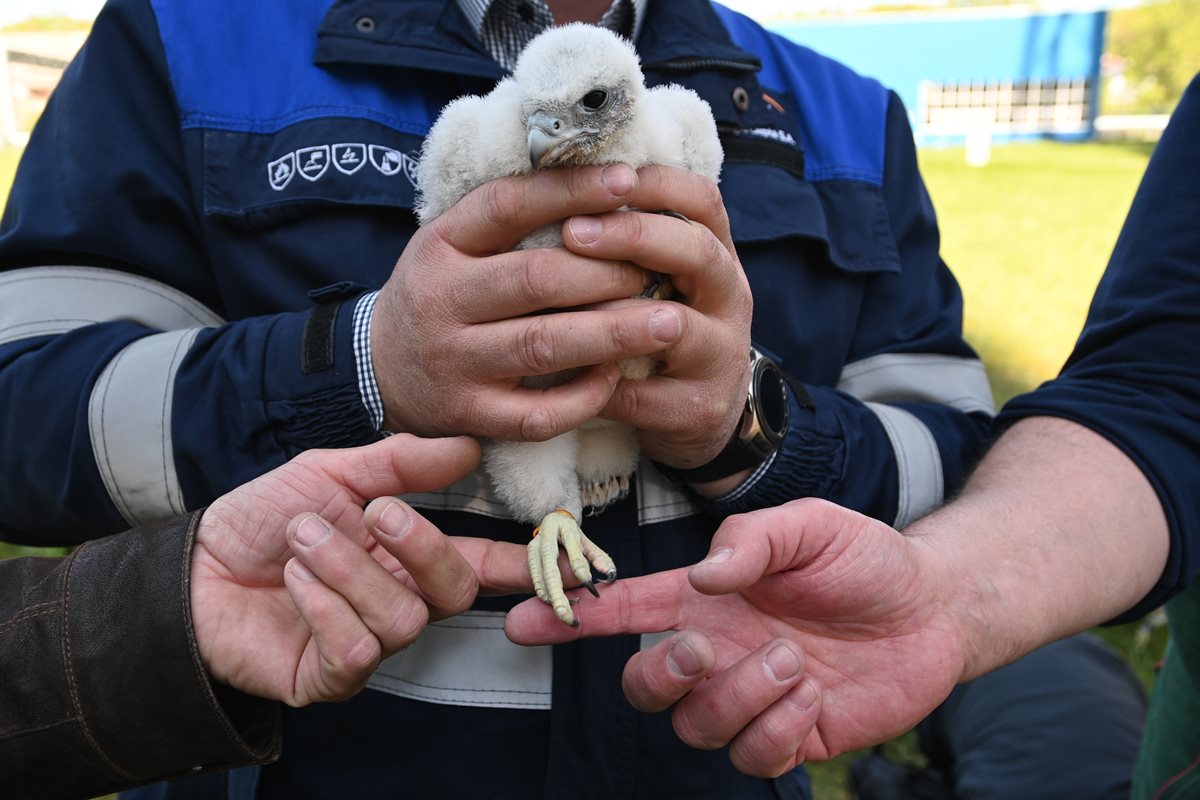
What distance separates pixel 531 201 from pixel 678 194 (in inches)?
8.6

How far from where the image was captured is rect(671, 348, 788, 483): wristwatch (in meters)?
1.60

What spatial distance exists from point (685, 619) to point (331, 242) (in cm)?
89

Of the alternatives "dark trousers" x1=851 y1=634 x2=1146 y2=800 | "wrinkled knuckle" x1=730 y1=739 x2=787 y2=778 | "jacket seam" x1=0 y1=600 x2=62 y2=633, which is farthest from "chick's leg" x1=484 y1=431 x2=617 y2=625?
"dark trousers" x1=851 y1=634 x2=1146 y2=800

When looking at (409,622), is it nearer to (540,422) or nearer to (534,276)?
(540,422)

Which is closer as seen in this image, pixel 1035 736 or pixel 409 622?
pixel 409 622

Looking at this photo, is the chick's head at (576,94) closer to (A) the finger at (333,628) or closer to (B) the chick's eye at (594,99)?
(B) the chick's eye at (594,99)

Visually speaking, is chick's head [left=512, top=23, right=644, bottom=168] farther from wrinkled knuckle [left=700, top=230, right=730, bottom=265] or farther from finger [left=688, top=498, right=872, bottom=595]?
finger [left=688, top=498, right=872, bottom=595]

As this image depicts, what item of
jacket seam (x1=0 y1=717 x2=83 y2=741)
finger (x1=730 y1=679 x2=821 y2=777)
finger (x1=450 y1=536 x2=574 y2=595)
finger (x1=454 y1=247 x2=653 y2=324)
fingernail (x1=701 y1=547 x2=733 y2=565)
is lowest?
finger (x1=730 y1=679 x2=821 y2=777)

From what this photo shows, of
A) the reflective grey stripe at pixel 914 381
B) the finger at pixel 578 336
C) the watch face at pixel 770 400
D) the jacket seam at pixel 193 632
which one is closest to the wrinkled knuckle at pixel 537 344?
the finger at pixel 578 336

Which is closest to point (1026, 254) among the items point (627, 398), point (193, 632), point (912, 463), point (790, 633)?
point (912, 463)

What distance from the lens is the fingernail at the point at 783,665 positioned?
4.43 ft

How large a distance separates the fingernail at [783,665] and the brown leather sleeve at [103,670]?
0.80 meters

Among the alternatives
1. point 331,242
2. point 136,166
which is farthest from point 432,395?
point 136,166

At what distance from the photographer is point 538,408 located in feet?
4.48
